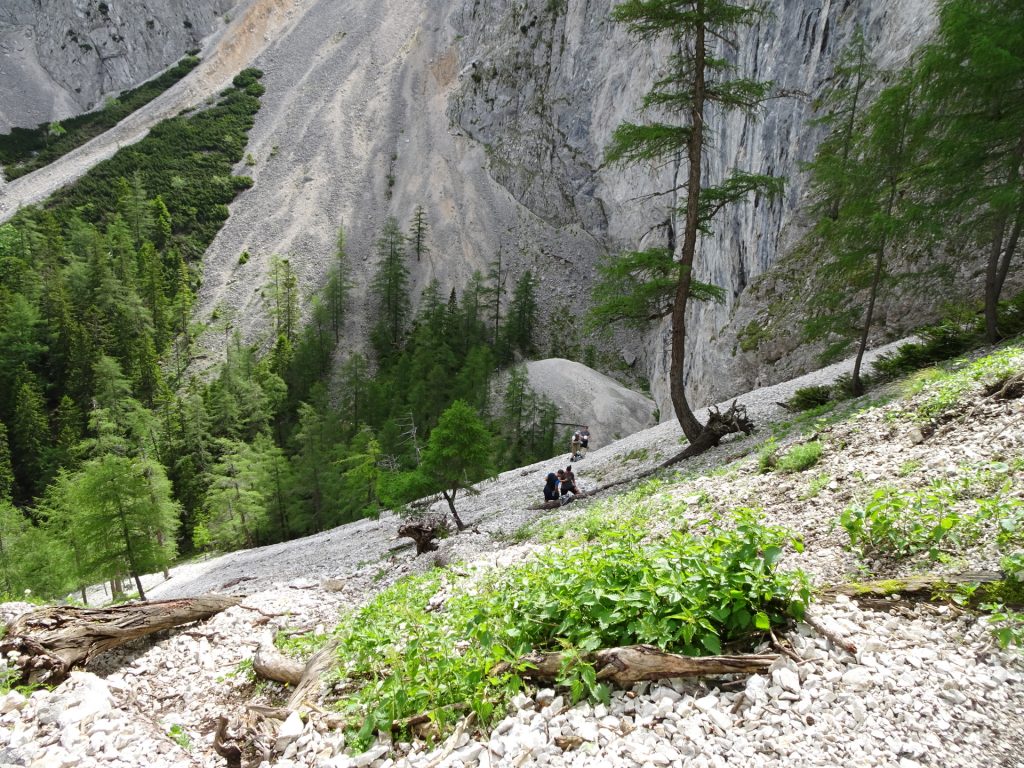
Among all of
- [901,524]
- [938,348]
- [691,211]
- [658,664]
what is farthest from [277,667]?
[938,348]

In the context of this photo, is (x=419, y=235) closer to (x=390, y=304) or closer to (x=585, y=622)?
(x=390, y=304)

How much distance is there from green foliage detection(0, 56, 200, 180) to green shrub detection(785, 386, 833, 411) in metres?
123

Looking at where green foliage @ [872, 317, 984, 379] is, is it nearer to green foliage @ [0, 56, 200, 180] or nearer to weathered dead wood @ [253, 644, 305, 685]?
weathered dead wood @ [253, 644, 305, 685]

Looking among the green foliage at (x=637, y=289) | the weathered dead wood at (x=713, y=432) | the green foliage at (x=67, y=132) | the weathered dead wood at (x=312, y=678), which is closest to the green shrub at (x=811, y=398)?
the weathered dead wood at (x=713, y=432)

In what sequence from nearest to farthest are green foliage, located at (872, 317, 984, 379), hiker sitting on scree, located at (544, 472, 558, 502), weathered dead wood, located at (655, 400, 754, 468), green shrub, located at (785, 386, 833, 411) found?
green foliage, located at (872, 317, 984, 379) → weathered dead wood, located at (655, 400, 754, 468) → green shrub, located at (785, 386, 833, 411) → hiker sitting on scree, located at (544, 472, 558, 502)

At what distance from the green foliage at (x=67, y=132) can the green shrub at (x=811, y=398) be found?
404 feet

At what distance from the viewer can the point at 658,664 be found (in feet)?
12.5

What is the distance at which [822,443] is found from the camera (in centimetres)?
941

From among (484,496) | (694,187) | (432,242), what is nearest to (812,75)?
(694,187)

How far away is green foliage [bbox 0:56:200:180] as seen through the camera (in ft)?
307

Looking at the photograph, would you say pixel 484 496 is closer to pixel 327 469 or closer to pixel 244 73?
pixel 327 469

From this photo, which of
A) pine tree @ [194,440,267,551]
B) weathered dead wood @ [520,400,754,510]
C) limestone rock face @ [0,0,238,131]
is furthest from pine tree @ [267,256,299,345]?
limestone rock face @ [0,0,238,131]

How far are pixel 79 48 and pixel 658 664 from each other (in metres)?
160

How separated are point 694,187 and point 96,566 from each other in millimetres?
30928
